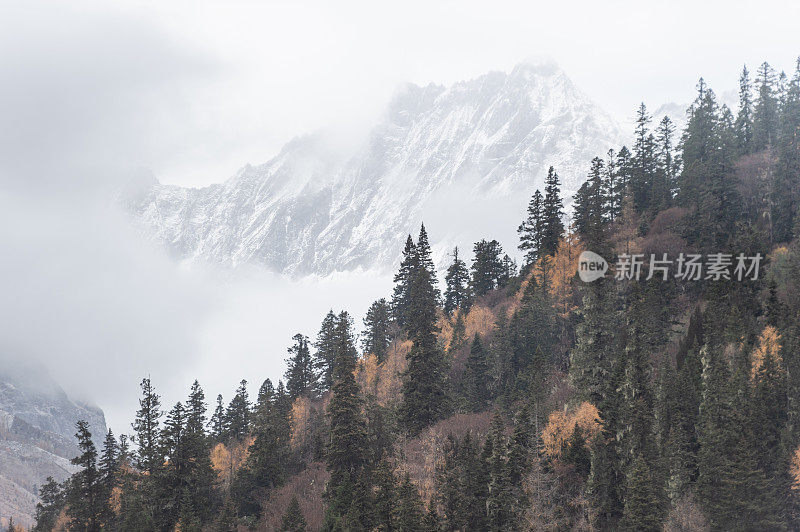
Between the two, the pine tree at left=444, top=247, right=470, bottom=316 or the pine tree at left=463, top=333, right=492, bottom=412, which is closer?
the pine tree at left=463, top=333, right=492, bottom=412

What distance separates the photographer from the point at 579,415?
163 ft

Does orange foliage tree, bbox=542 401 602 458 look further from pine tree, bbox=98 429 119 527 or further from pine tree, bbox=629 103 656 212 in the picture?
pine tree, bbox=629 103 656 212

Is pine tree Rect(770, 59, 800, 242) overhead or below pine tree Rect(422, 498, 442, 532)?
overhead

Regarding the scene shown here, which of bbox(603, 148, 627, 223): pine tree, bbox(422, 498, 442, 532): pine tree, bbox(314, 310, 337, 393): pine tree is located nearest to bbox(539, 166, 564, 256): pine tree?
bbox(603, 148, 627, 223): pine tree

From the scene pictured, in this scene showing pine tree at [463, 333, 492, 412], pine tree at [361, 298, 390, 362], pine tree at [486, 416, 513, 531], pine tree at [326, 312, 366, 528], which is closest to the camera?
pine tree at [486, 416, 513, 531]

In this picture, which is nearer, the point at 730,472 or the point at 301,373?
the point at 730,472

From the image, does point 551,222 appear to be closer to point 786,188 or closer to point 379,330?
point 786,188

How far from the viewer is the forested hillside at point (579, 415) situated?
1785 inches

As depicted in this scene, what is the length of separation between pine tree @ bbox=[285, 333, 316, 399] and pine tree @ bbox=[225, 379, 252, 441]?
22.3ft

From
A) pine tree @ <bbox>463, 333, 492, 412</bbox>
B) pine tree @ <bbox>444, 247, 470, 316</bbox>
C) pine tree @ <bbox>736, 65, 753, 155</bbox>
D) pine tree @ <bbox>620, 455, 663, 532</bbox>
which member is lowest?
pine tree @ <bbox>620, 455, 663, 532</bbox>

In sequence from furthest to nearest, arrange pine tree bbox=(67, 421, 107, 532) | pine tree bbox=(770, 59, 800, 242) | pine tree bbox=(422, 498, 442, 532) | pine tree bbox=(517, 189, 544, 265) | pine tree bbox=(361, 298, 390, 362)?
pine tree bbox=(361, 298, 390, 362) → pine tree bbox=(517, 189, 544, 265) → pine tree bbox=(770, 59, 800, 242) → pine tree bbox=(67, 421, 107, 532) → pine tree bbox=(422, 498, 442, 532)

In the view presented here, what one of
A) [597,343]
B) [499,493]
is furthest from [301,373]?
[499,493]

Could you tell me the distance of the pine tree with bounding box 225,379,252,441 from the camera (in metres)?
92.1

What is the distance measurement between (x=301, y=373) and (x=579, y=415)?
186ft
